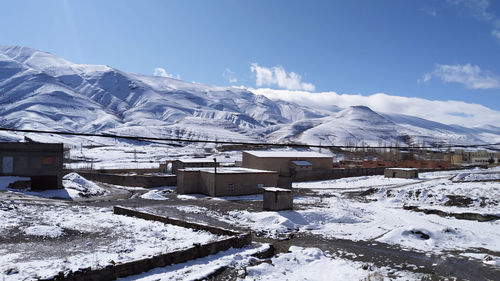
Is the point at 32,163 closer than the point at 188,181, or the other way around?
the point at 32,163

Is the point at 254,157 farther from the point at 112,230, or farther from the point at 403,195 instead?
the point at 112,230

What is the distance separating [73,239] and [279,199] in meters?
13.3

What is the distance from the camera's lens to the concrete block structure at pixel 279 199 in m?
27.1

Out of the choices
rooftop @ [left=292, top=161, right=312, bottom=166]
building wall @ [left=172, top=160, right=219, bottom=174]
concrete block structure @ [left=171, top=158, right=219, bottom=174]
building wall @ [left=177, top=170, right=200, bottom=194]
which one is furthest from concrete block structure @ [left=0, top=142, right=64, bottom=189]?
rooftop @ [left=292, top=161, right=312, bottom=166]

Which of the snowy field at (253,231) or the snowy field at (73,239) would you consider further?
the snowy field at (253,231)

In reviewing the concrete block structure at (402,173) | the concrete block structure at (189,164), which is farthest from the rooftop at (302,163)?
the concrete block structure at (189,164)

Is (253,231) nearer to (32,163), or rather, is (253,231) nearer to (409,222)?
(409,222)

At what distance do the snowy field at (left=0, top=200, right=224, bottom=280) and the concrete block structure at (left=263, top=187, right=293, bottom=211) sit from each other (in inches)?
330

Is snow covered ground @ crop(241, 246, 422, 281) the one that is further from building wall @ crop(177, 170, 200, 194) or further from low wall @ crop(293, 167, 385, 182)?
low wall @ crop(293, 167, 385, 182)

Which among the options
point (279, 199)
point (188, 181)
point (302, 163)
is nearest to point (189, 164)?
point (302, 163)

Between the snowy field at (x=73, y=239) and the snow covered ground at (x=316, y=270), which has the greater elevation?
the snowy field at (x=73, y=239)

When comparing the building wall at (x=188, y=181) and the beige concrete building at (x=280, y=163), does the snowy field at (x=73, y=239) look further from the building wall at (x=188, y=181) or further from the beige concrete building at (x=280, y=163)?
the beige concrete building at (x=280, y=163)

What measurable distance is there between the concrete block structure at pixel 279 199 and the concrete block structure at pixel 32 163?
2169cm

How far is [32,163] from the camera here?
3759 centimetres
